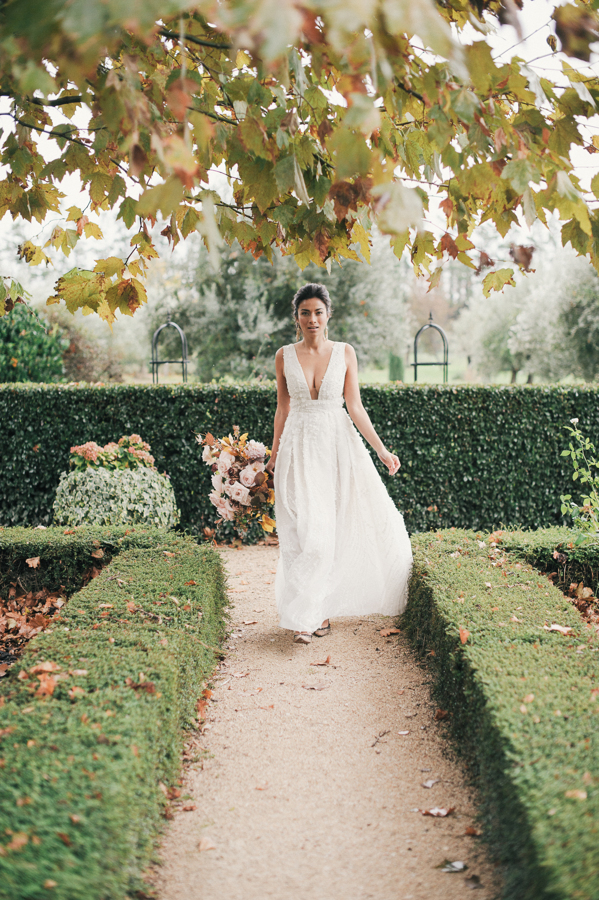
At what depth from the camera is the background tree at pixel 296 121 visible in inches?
58.8

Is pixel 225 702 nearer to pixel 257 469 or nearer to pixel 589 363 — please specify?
pixel 257 469

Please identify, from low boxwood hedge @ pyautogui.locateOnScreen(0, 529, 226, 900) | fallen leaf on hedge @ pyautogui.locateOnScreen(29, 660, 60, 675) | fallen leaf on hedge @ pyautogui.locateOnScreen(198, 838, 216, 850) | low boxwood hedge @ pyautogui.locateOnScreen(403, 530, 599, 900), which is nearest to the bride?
low boxwood hedge @ pyautogui.locateOnScreen(403, 530, 599, 900)

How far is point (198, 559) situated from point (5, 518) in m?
3.91

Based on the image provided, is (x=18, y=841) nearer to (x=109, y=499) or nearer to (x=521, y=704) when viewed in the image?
(x=521, y=704)

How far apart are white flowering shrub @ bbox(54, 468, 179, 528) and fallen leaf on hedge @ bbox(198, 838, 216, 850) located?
3.84 meters

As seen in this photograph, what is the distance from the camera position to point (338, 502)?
14.7ft

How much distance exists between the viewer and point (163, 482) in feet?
21.6

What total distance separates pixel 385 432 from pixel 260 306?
10.3m

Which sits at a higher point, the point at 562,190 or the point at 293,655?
the point at 562,190

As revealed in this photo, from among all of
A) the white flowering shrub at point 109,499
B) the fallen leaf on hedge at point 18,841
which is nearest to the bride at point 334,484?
the white flowering shrub at point 109,499

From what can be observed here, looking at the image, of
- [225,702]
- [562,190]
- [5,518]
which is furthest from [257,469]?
[5,518]

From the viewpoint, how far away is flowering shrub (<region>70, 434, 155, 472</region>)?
6.24 m

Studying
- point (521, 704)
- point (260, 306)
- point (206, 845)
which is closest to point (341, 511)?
point (521, 704)

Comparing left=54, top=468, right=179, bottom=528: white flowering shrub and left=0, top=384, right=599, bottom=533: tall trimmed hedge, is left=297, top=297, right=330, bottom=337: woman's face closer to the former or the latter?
left=54, top=468, right=179, bottom=528: white flowering shrub
